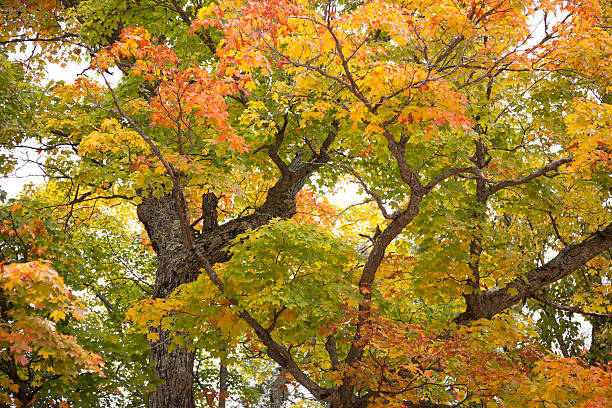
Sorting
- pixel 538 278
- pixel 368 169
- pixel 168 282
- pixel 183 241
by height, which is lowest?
pixel 538 278

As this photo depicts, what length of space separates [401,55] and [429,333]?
4.34m

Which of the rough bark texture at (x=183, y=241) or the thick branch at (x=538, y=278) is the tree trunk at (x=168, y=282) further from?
the thick branch at (x=538, y=278)

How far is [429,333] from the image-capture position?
26.5 feet

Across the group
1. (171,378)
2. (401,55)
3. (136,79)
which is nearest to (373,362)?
(171,378)

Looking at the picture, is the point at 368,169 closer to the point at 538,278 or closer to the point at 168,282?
the point at 538,278

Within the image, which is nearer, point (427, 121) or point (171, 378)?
point (427, 121)

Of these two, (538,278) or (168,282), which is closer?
(538,278)

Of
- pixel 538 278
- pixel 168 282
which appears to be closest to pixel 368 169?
pixel 538 278

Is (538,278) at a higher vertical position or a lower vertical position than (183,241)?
lower

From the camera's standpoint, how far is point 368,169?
37.7 ft

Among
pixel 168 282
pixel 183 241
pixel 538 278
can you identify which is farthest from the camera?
pixel 183 241

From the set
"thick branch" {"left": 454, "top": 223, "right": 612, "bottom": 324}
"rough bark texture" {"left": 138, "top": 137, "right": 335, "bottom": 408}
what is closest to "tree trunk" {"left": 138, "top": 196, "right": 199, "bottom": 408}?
"rough bark texture" {"left": 138, "top": 137, "right": 335, "bottom": 408}

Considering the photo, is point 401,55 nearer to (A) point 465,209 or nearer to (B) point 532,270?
(A) point 465,209

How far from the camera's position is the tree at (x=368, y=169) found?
6867 millimetres
